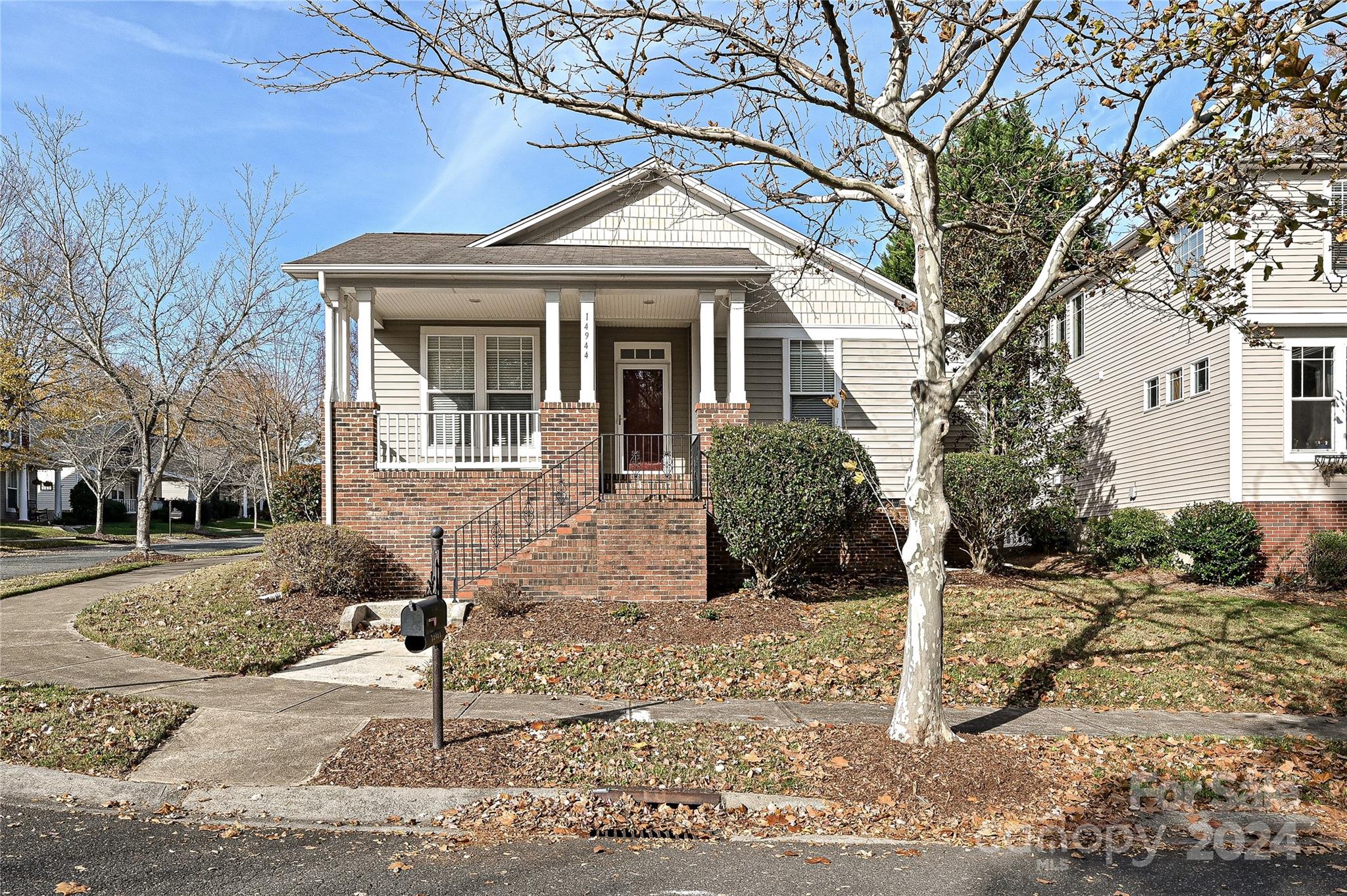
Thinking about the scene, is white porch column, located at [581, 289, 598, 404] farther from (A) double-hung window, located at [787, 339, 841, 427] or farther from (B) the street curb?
(B) the street curb

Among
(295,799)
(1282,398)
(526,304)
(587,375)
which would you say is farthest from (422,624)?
(1282,398)

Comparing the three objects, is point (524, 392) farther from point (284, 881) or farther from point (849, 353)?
point (284, 881)

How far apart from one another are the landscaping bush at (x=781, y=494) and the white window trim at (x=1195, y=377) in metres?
7.78

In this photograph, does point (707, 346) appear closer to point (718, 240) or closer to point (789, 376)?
point (789, 376)

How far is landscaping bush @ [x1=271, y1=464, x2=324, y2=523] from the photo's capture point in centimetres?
1552

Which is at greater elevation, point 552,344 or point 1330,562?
point 552,344

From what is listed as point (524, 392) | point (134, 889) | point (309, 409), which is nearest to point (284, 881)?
point (134, 889)

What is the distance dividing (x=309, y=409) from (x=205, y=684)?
78.9 feet

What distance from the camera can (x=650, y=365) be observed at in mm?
16719

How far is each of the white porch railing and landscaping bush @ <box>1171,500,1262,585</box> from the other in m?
10.4

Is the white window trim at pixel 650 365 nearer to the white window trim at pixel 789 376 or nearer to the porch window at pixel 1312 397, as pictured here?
the white window trim at pixel 789 376

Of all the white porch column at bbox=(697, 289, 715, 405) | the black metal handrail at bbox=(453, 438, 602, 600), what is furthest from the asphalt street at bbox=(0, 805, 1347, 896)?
the white porch column at bbox=(697, 289, 715, 405)

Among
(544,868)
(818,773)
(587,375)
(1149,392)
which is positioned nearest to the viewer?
(544,868)

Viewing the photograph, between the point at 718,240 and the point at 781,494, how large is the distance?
6846mm
